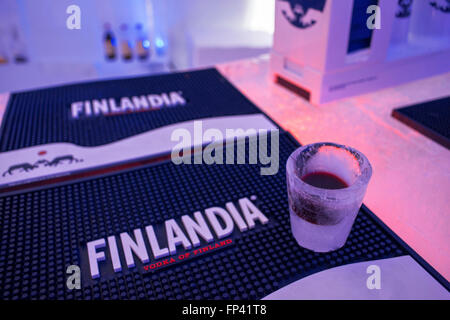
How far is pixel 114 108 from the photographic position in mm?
961

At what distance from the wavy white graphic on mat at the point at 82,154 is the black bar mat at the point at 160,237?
0.18 feet

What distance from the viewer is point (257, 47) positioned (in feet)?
6.11

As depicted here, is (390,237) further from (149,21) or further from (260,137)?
(149,21)

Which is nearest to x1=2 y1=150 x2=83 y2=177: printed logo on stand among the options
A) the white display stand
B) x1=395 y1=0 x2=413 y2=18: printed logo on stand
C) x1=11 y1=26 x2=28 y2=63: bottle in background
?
the white display stand

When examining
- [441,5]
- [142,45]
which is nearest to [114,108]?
[441,5]

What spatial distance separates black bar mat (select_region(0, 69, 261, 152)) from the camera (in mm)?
850

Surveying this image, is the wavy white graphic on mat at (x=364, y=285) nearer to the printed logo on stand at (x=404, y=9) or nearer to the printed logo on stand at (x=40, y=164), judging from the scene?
the printed logo on stand at (x=40, y=164)

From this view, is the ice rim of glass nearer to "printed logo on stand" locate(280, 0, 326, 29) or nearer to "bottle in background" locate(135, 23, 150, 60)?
"printed logo on stand" locate(280, 0, 326, 29)

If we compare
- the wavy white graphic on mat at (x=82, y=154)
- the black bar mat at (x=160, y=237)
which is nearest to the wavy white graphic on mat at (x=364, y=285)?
the black bar mat at (x=160, y=237)

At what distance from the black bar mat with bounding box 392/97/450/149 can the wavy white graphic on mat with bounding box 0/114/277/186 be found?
337 millimetres

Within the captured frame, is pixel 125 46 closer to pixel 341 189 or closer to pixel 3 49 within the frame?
pixel 3 49

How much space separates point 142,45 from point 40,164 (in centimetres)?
187

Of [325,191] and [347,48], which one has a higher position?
[347,48]

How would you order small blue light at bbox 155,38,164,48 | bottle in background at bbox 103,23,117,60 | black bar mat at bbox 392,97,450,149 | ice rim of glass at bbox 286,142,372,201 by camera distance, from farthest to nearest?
small blue light at bbox 155,38,164,48, bottle in background at bbox 103,23,117,60, black bar mat at bbox 392,97,450,149, ice rim of glass at bbox 286,142,372,201
